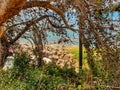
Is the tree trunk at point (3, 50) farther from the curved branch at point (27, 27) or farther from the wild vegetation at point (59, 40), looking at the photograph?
the curved branch at point (27, 27)

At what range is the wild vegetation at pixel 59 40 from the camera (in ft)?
26.7

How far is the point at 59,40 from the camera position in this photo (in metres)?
10.9

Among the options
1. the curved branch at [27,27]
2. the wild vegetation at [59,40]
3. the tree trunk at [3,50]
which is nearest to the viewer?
the wild vegetation at [59,40]

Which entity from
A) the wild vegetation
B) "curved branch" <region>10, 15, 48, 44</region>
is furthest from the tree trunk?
"curved branch" <region>10, 15, 48, 44</region>

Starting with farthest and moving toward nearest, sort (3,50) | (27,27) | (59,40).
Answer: (3,50), (59,40), (27,27)

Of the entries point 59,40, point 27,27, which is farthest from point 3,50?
point 59,40

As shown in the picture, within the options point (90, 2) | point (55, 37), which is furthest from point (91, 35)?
point (55, 37)

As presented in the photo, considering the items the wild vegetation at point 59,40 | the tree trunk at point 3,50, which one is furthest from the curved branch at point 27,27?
the tree trunk at point 3,50

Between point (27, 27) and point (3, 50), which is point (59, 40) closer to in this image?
point (27, 27)

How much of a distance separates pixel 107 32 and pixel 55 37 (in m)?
2.23

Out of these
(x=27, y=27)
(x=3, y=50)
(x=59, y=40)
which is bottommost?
(x=3, y=50)

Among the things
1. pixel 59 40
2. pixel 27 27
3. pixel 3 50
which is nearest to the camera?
pixel 27 27

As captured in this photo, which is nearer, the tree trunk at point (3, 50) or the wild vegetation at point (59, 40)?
the wild vegetation at point (59, 40)

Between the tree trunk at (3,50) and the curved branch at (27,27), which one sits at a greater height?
the curved branch at (27,27)
